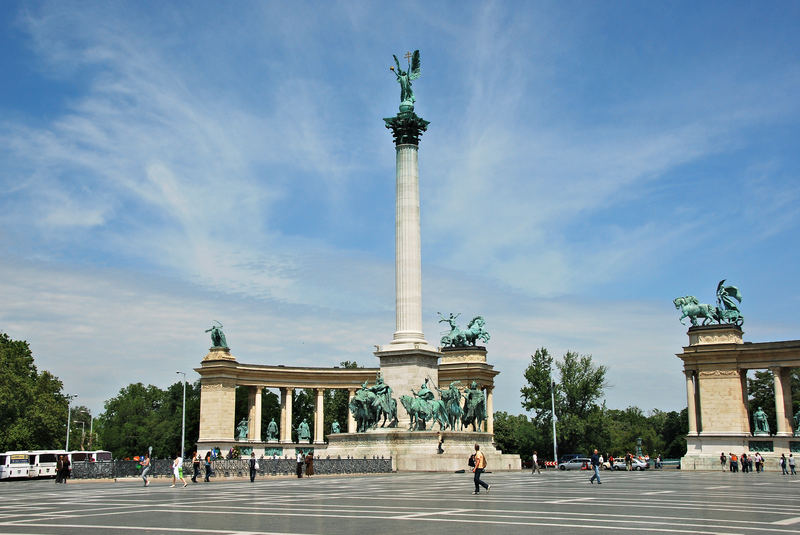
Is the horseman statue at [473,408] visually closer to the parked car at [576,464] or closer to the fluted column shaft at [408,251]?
the fluted column shaft at [408,251]

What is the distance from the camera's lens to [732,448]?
73.6 m

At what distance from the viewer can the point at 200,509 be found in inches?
881

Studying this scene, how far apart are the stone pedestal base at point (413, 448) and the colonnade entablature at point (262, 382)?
2731 cm

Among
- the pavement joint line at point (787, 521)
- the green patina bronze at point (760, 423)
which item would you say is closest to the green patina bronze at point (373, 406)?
the pavement joint line at point (787, 521)

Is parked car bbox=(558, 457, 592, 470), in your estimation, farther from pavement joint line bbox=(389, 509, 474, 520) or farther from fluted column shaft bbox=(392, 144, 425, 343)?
pavement joint line bbox=(389, 509, 474, 520)

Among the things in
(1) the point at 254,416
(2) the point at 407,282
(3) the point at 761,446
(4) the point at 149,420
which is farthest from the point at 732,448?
(4) the point at 149,420

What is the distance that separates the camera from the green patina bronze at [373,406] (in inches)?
2090

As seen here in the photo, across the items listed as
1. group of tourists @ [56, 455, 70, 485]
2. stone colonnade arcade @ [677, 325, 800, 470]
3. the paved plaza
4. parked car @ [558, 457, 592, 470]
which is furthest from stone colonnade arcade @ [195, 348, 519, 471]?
the paved plaza

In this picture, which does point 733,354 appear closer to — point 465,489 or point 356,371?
point 356,371

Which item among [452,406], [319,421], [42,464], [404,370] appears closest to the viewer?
[452,406]

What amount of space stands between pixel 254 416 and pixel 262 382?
435 centimetres

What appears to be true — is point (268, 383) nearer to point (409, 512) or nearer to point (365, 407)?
point (365, 407)

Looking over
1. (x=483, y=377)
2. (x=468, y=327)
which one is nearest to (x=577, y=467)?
(x=483, y=377)

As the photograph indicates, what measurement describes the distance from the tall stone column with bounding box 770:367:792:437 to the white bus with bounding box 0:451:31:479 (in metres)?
64.0
